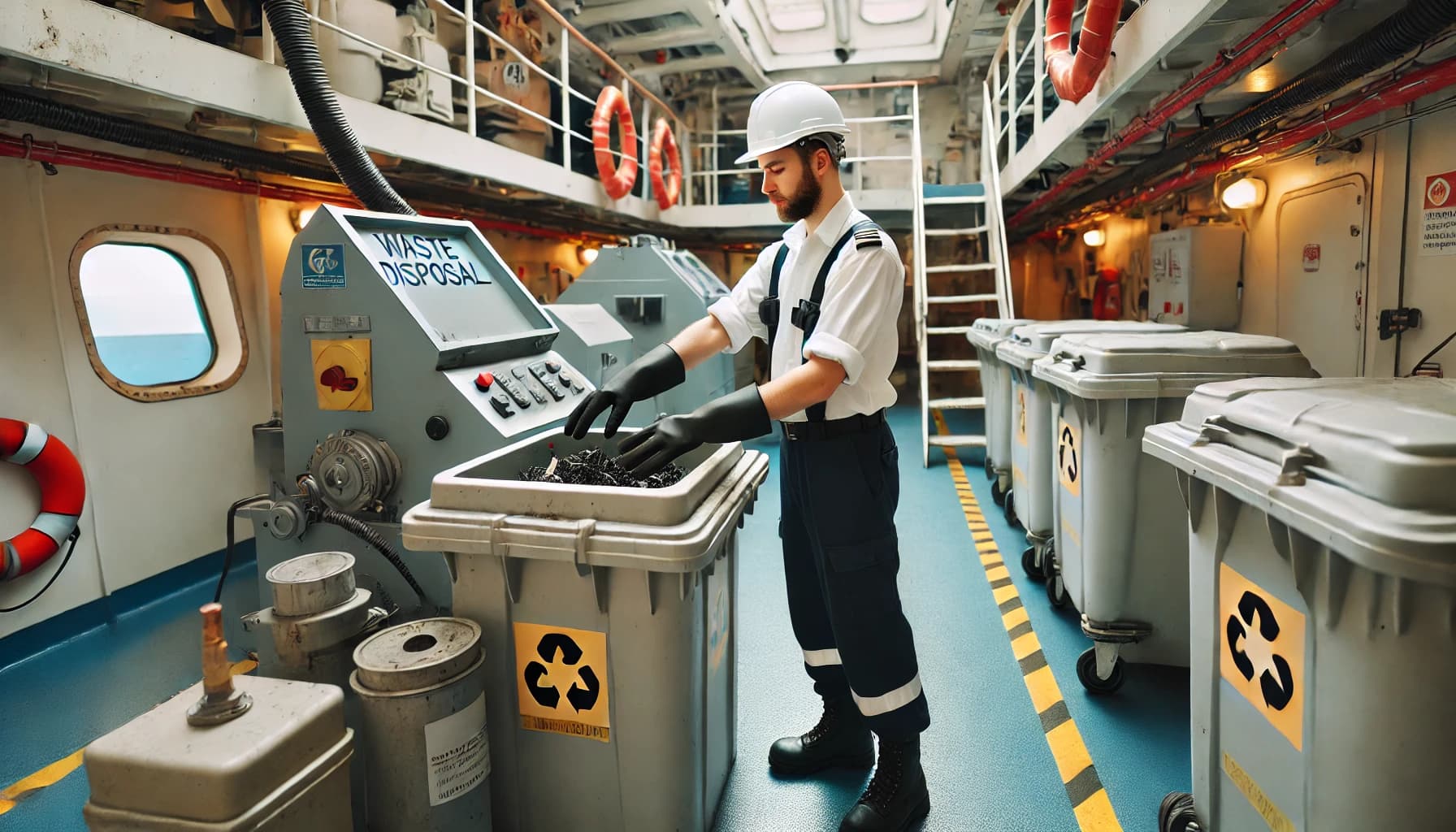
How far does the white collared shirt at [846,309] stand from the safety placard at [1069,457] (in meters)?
1.36

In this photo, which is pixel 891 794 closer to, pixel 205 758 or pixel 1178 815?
pixel 1178 815

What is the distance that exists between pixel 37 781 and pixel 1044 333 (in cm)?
460

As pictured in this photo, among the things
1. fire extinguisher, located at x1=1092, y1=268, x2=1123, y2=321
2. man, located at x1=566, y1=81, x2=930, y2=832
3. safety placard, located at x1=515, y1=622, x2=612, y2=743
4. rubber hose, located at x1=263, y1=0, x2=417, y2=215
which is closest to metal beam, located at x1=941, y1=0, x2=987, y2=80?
fire extinguisher, located at x1=1092, y1=268, x2=1123, y2=321

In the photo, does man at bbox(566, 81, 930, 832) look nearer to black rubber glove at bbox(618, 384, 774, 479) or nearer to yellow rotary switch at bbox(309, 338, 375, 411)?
black rubber glove at bbox(618, 384, 774, 479)

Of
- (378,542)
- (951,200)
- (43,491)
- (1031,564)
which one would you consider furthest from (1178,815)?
(951,200)

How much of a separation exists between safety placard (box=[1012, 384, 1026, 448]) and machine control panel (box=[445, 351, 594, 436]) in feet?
8.00

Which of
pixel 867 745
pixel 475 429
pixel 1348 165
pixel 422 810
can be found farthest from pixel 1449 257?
pixel 422 810

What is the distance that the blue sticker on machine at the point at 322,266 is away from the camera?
2789 mm

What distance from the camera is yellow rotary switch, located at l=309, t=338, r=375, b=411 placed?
9.16ft

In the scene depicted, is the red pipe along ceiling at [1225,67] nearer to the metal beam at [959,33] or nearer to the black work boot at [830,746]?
the black work boot at [830,746]

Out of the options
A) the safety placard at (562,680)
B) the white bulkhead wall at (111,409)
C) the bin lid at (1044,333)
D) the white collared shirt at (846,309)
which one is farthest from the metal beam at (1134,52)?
the white bulkhead wall at (111,409)

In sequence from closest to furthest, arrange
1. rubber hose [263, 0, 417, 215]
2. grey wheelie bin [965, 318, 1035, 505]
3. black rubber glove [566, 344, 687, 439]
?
black rubber glove [566, 344, 687, 439] → rubber hose [263, 0, 417, 215] → grey wheelie bin [965, 318, 1035, 505]

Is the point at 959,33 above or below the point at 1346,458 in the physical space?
above

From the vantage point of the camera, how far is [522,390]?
302 centimetres
